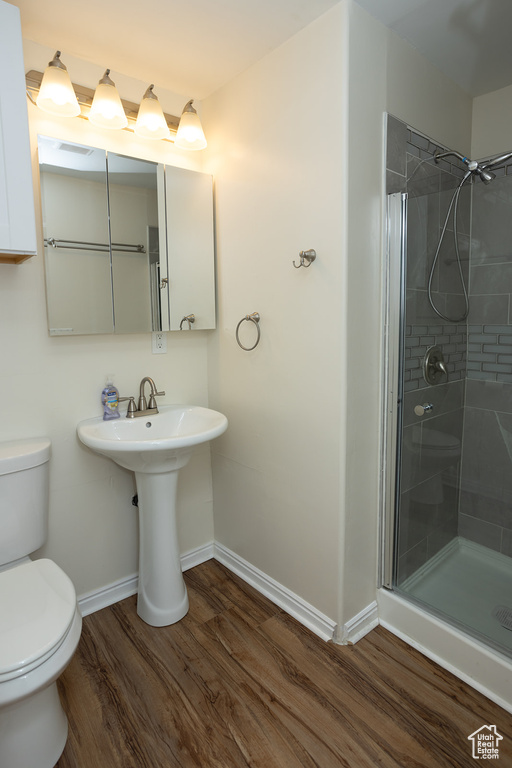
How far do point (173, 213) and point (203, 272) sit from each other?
0.29 m

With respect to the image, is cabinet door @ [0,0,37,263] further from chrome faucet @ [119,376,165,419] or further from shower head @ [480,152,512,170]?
shower head @ [480,152,512,170]

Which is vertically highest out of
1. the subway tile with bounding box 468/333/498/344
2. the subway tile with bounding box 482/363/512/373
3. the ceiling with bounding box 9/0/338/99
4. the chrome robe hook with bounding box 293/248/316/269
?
the ceiling with bounding box 9/0/338/99

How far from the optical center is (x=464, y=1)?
4.83 ft

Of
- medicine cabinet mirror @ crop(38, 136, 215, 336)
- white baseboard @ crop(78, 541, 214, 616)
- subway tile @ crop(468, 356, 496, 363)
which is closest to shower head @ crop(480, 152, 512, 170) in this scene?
subway tile @ crop(468, 356, 496, 363)

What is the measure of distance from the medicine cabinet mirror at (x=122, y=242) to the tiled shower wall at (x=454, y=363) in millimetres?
913

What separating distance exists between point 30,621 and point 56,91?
176cm

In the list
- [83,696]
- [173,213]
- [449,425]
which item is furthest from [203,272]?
[83,696]

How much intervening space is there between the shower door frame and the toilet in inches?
47.8

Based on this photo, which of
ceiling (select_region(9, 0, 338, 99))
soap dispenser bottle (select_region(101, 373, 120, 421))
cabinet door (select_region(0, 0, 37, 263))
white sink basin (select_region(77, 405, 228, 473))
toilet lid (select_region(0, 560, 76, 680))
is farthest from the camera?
soap dispenser bottle (select_region(101, 373, 120, 421))

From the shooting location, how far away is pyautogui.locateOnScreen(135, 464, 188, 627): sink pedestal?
72.9 inches

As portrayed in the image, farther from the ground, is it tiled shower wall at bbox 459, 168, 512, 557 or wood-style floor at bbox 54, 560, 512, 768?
tiled shower wall at bbox 459, 168, 512, 557

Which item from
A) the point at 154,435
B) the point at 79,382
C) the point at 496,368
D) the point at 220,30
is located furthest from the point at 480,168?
the point at 79,382

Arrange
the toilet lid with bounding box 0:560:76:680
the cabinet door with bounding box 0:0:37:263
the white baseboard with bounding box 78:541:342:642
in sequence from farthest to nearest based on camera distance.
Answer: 1. the white baseboard with bounding box 78:541:342:642
2. the cabinet door with bounding box 0:0:37:263
3. the toilet lid with bounding box 0:560:76:680

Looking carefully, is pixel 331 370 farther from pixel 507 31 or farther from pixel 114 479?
pixel 507 31
